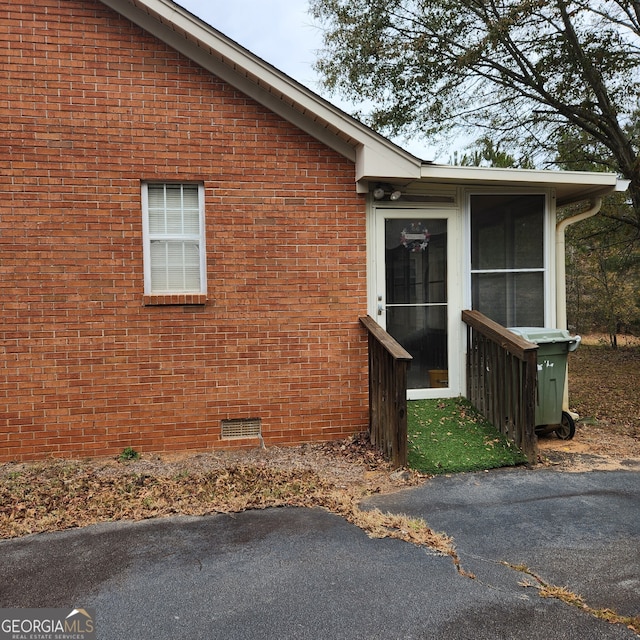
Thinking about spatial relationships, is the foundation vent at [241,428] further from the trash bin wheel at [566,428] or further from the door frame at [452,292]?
the trash bin wheel at [566,428]

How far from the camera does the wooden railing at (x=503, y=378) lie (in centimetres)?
530

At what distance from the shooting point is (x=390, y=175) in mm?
6004

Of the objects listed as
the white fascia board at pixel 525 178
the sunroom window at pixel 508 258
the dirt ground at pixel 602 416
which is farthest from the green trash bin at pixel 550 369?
the white fascia board at pixel 525 178

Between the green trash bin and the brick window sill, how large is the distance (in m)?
3.69

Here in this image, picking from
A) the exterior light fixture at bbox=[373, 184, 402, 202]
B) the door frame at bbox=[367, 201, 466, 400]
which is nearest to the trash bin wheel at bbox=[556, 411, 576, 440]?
the door frame at bbox=[367, 201, 466, 400]

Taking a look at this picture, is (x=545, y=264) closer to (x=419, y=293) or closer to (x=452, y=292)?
(x=452, y=292)

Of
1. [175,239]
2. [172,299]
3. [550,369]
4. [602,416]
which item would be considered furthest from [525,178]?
[172,299]

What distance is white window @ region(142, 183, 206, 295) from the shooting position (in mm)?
5984

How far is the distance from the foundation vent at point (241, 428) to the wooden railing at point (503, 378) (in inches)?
104

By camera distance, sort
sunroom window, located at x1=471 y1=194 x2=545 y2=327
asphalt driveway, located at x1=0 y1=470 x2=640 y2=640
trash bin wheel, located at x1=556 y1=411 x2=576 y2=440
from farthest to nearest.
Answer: sunroom window, located at x1=471 y1=194 x2=545 y2=327 → trash bin wheel, located at x1=556 y1=411 x2=576 y2=440 → asphalt driveway, located at x1=0 y1=470 x2=640 y2=640

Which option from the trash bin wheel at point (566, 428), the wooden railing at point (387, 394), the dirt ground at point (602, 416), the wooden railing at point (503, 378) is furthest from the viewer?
the trash bin wheel at point (566, 428)

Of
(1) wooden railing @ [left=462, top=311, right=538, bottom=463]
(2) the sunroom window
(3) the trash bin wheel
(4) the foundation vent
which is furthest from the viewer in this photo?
(2) the sunroom window

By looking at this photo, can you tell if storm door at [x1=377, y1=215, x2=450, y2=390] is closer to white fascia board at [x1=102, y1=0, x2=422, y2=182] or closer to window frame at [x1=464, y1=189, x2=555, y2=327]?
window frame at [x1=464, y1=189, x2=555, y2=327]

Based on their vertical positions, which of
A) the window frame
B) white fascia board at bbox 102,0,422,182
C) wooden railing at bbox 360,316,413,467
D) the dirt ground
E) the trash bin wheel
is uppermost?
white fascia board at bbox 102,0,422,182
